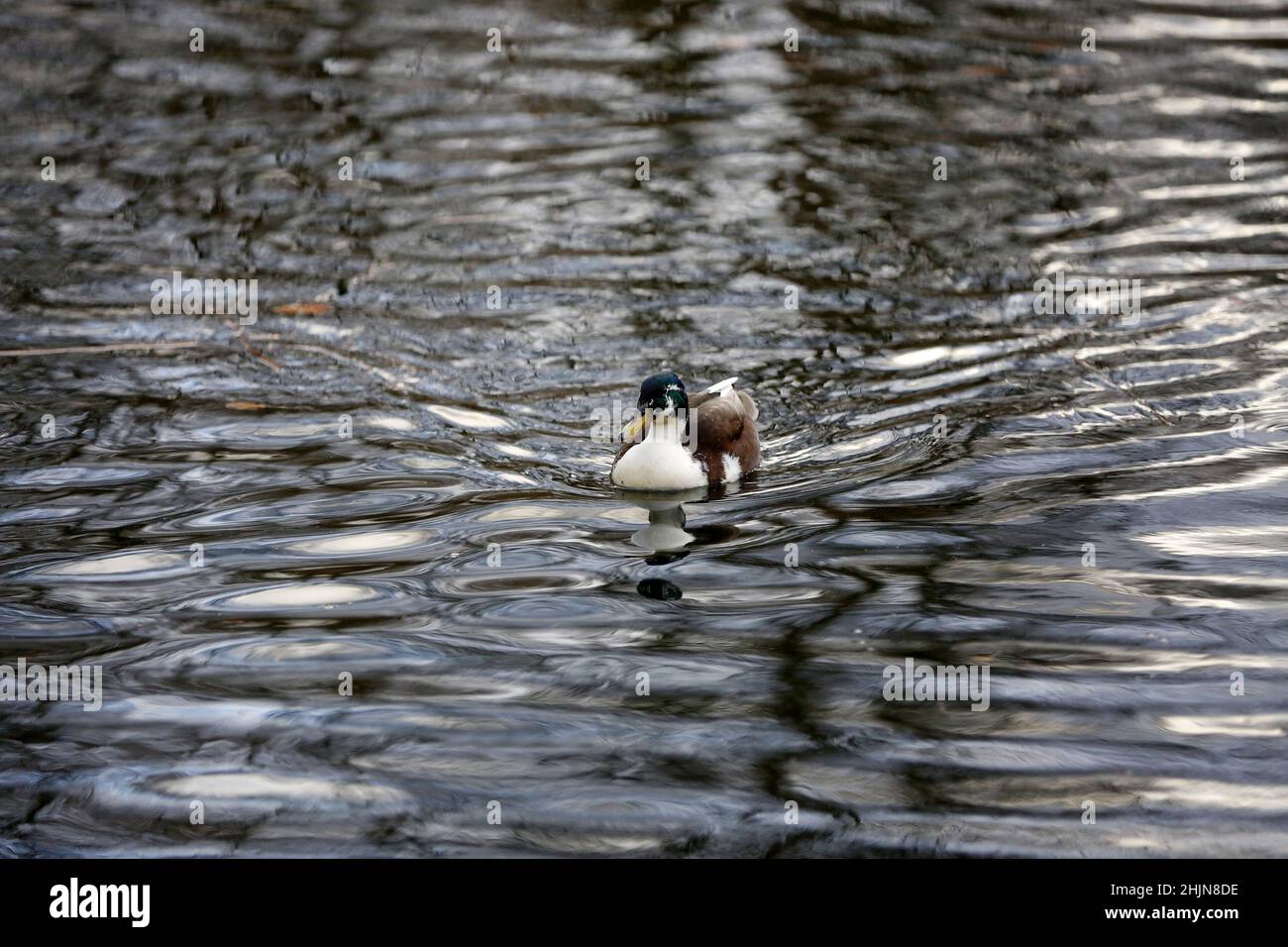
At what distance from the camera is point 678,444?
9.47 m

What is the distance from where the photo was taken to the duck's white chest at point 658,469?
9312mm

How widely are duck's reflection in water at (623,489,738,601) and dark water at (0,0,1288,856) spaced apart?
3.0 inches

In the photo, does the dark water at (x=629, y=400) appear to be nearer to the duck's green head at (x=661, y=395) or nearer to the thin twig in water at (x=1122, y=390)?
the thin twig in water at (x=1122, y=390)

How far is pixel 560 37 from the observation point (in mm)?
18297

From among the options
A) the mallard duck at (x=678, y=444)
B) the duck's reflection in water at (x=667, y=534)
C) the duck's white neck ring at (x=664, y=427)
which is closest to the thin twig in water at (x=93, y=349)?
the mallard duck at (x=678, y=444)

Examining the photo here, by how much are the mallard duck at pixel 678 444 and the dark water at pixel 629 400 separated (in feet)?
0.69

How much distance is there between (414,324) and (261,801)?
6.17 metres

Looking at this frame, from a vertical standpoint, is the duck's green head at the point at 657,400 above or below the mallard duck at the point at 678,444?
above

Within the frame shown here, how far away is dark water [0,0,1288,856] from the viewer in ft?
20.1

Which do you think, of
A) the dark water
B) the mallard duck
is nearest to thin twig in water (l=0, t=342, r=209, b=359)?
the dark water

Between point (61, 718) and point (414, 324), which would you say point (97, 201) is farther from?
point (61, 718)

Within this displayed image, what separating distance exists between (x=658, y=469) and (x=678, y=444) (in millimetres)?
239

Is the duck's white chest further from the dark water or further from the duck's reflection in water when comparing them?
the dark water

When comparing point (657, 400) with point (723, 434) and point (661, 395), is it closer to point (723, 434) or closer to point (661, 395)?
point (661, 395)
